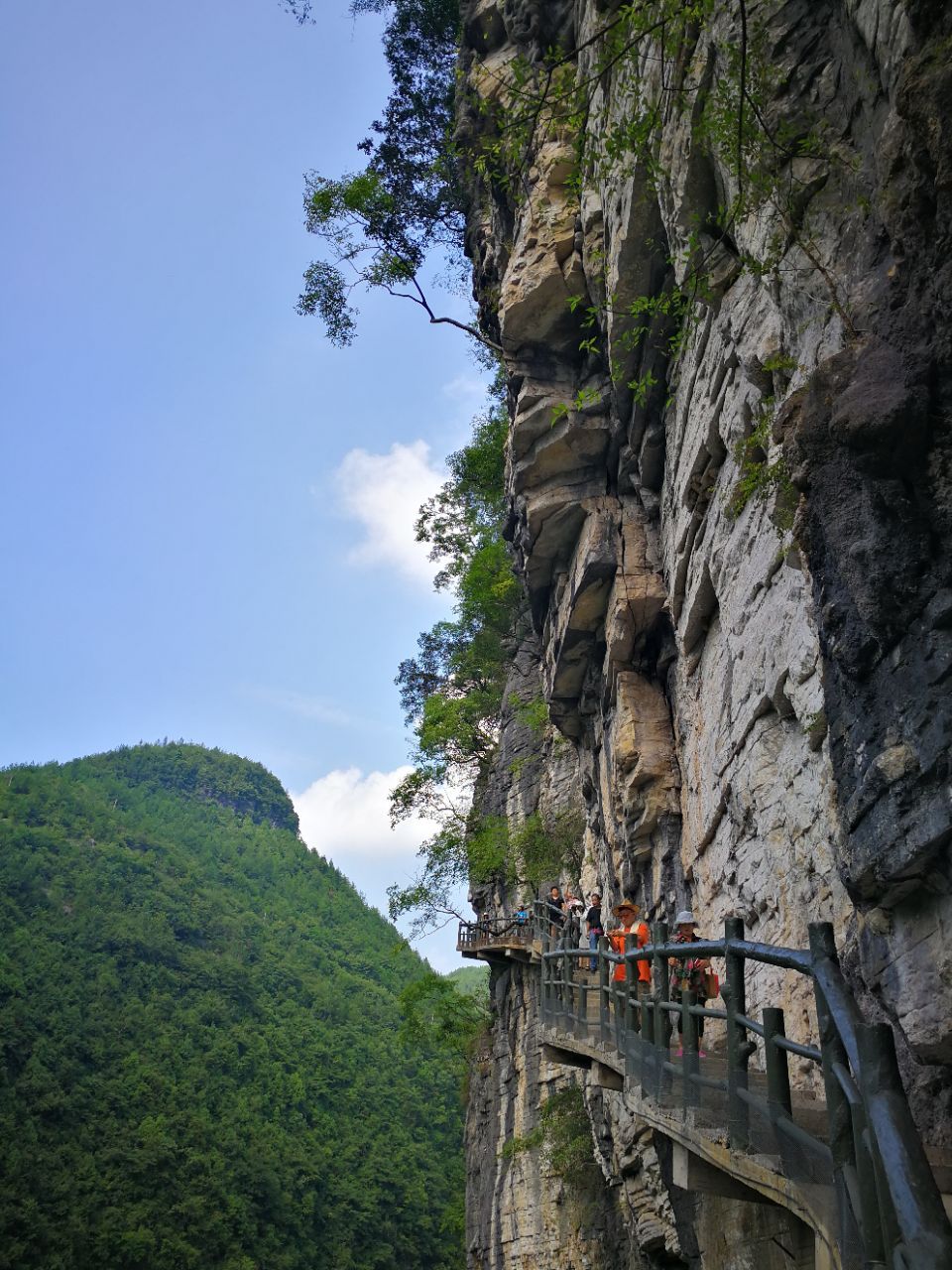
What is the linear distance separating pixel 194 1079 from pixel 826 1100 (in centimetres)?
5542

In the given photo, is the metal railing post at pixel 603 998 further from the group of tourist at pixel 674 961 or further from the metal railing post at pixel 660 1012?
the metal railing post at pixel 660 1012

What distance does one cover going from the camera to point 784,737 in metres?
6.98

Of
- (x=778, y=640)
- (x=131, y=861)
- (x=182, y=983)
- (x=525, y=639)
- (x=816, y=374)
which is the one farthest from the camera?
(x=131, y=861)

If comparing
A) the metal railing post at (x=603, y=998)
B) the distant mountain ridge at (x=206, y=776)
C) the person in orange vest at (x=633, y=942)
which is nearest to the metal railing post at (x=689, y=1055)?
the person in orange vest at (x=633, y=942)

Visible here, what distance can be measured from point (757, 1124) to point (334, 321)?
19.8 meters

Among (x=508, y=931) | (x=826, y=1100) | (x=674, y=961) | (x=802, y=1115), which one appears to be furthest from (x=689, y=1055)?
(x=508, y=931)

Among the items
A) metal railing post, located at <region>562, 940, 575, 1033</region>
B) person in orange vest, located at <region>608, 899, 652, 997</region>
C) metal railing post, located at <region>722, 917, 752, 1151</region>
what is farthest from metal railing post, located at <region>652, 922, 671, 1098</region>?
metal railing post, located at <region>562, 940, 575, 1033</region>

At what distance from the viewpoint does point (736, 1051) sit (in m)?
3.60

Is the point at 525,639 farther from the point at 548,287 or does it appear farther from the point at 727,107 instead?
the point at 727,107

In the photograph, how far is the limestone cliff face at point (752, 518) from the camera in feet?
13.0

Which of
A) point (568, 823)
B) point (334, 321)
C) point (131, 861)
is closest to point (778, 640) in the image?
point (568, 823)

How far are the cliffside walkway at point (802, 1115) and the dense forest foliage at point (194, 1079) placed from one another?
71.0 ft

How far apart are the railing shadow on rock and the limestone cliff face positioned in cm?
71

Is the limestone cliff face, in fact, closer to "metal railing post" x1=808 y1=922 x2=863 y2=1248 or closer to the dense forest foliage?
"metal railing post" x1=808 y1=922 x2=863 y2=1248
